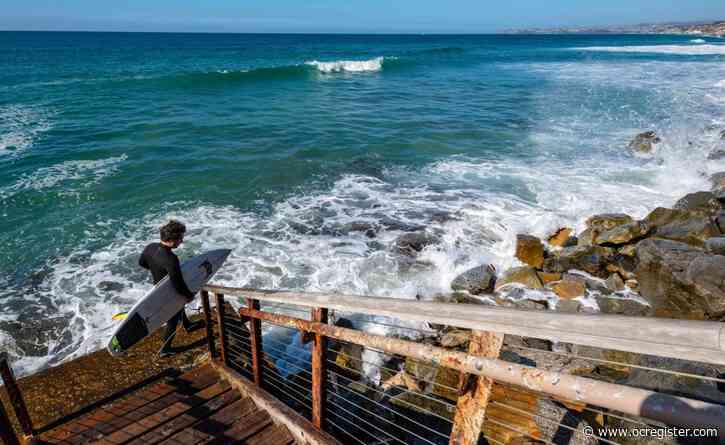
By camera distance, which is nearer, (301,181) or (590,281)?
→ (590,281)

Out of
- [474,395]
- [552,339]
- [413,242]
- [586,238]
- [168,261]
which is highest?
[552,339]

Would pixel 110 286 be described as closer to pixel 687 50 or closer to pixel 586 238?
pixel 586 238

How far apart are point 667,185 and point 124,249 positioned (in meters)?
17.1

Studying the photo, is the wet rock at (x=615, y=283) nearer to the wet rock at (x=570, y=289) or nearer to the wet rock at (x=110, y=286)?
the wet rock at (x=570, y=289)

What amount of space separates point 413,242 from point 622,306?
4810 mm

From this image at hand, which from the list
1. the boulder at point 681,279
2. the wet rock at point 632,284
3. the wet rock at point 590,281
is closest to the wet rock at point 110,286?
the wet rock at point 590,281

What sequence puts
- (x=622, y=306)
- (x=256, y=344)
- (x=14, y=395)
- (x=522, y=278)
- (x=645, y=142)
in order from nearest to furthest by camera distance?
(x=14, y=395) < (x=256, y=344) < (x=622, y=306) < (x=522, y=278) < (x=645, y=142)

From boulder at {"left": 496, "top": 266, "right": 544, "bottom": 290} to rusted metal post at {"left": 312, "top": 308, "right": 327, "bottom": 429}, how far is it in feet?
21.3

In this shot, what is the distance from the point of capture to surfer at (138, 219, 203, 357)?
16.0 feet

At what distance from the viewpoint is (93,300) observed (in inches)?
328

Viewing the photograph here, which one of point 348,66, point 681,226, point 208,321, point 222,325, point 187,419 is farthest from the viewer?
point 348,66

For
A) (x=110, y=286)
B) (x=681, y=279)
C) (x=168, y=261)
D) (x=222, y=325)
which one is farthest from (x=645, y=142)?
(x=110, y=286)

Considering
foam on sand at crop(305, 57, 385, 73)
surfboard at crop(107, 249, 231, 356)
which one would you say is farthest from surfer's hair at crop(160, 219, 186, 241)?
foam on sand at crop(305, 57, 385, 73)

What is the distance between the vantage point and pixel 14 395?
135 inches
